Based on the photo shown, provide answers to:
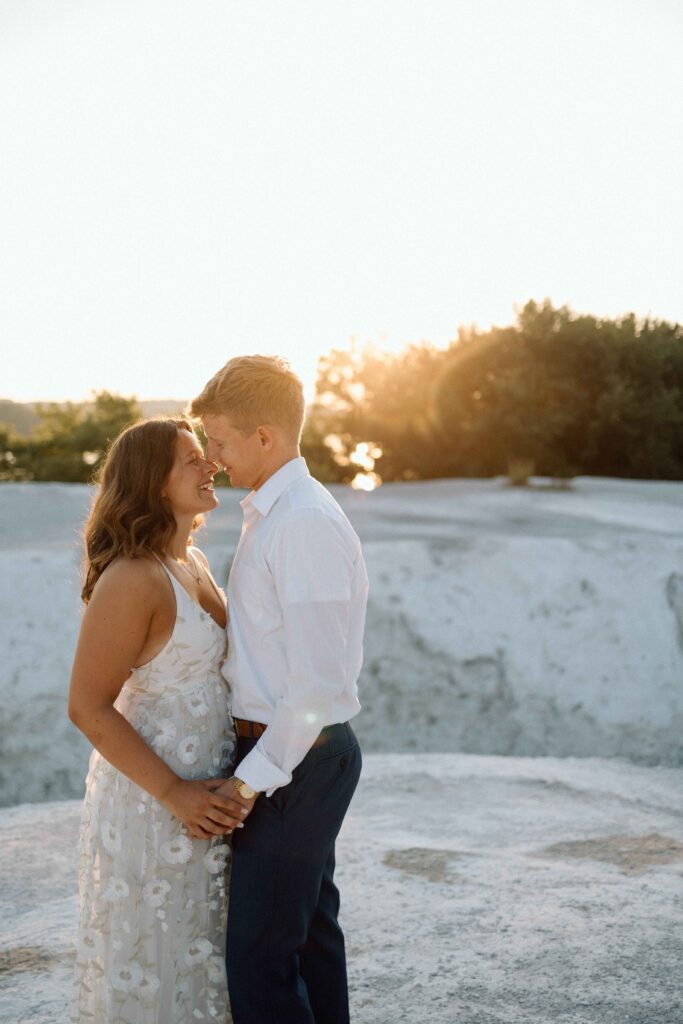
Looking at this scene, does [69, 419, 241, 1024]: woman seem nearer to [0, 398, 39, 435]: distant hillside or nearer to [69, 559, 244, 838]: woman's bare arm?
[69, 559, 244, 838]: woman's bare arm

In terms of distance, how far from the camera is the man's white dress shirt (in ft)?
7.84

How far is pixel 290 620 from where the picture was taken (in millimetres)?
2393

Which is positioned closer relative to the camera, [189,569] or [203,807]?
[203,807]

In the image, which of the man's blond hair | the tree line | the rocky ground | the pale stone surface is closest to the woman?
the man's blond hair

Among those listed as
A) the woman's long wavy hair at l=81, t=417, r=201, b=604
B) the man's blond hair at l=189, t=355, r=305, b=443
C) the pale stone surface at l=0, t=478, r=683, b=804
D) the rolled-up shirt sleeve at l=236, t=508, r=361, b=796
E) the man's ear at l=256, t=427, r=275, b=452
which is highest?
the man's blond hair at l=189, t=355, r=305, b=443

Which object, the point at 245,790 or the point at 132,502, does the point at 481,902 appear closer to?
the point at 245,790

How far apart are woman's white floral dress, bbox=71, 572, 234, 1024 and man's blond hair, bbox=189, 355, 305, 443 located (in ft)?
1.50

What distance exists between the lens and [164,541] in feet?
8.97

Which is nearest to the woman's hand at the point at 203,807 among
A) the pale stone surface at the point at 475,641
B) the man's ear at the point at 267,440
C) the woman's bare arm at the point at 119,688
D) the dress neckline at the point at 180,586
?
the woman's bare arm at the point at 119,688

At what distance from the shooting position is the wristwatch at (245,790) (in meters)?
2.44

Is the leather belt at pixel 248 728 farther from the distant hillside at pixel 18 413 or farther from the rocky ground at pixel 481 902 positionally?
the distant hillside at pixel 18 413

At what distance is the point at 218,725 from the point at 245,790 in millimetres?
333

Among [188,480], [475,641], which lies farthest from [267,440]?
[475,641]

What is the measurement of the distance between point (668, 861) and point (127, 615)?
12.6 feet
